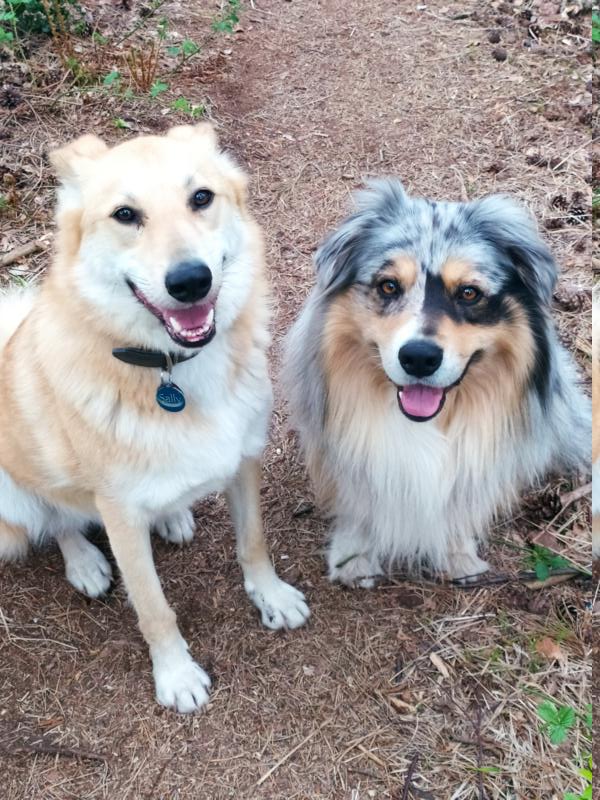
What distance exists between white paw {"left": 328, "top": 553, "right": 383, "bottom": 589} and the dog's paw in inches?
10.7

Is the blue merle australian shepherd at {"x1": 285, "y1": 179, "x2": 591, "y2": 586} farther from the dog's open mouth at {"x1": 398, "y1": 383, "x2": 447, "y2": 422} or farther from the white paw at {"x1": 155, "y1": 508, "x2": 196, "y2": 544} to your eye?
the white paw at {"x1": 155, "y1": 508, "x2": 196, "y2": 544}

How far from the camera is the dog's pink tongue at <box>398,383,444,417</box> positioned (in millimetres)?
2133

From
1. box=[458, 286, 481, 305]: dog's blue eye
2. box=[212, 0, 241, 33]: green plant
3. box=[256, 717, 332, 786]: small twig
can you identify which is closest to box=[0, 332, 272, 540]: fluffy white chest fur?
box=[458, 286, 481, 305]: dog's blue eye

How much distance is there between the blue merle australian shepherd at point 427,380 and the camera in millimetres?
2041

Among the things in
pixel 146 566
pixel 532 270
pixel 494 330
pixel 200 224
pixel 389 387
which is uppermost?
pixel 200 224

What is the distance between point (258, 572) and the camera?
8.27 feet

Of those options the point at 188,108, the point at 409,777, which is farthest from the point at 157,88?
the point at 409,777

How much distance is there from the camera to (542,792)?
212 centimetres

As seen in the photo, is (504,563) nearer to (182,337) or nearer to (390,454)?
(390,454)

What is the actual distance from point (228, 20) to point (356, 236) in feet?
11.2

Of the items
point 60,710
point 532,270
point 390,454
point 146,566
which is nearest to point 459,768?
point 390,454

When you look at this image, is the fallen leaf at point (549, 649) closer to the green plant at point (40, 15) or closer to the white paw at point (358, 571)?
the white paw at point (358, 571)

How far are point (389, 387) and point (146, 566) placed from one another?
945mm

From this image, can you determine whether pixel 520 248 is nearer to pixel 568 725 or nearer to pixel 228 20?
pixel 568 725
